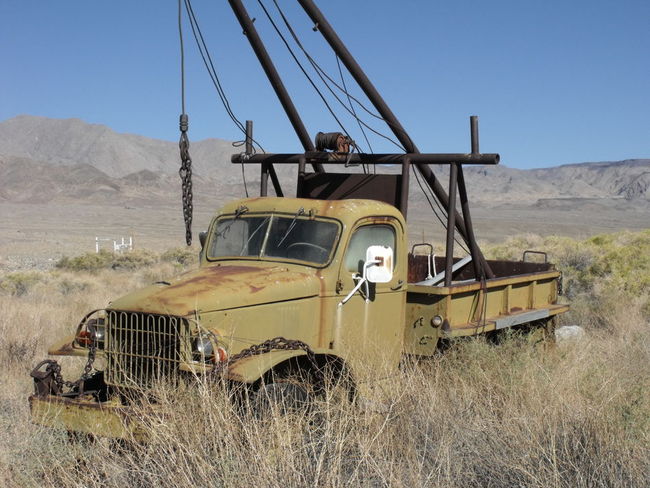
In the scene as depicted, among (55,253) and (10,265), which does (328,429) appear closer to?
(10,265)

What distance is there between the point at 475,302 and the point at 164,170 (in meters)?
141

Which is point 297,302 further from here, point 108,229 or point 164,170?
point 164,170

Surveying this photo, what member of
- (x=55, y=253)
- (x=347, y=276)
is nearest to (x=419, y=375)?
(x=347, y=276)

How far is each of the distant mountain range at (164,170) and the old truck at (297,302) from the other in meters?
84.0

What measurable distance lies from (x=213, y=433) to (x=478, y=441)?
194cm

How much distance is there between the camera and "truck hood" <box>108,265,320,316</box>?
561cm

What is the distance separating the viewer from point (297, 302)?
6.25m

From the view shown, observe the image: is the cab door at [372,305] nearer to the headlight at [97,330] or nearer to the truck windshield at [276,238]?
the truck windshield at [276,238]

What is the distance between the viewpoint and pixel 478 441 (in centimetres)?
A: 546

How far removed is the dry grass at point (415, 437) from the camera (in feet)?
14.7

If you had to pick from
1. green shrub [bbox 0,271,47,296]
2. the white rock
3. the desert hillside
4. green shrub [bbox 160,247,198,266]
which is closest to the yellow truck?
the white rock

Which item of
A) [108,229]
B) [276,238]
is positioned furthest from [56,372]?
[108,229]

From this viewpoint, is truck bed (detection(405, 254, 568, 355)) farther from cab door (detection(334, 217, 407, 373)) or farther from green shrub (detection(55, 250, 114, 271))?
green shrub (detection(55, 250, 114, 271))

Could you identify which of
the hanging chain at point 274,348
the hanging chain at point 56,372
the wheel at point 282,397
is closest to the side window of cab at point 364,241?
the hanging chain at point 274,348
